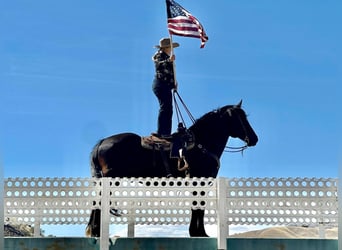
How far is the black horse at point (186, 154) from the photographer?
43.2ft

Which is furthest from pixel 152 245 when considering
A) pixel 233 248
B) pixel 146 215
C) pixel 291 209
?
pixel 291 209

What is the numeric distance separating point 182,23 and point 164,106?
1842mm

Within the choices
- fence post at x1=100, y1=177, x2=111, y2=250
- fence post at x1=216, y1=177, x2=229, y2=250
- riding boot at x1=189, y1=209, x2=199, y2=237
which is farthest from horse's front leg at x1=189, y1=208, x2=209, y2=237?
fence post at x1=100, y1=177, x2=111, y2=250

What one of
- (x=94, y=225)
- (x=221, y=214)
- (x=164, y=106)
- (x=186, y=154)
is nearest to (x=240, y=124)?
(x=186, y=154)

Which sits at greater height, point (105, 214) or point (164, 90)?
point (164, 90)

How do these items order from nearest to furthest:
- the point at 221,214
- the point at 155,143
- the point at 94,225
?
the point at 221,214, the point at 94,225, the point at 155,143

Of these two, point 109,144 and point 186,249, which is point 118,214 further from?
point 109,144

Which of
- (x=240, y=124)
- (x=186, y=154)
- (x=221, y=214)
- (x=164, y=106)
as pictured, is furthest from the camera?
(x=240, y=124)

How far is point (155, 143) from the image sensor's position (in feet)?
44.0

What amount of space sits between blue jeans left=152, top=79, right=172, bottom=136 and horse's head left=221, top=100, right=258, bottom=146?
1.33 meters

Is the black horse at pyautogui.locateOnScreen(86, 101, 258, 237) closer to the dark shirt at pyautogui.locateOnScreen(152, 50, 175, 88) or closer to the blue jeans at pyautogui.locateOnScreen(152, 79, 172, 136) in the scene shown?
the blue jeans at pyautogui.locateOnScreen(152, 79, 172, 136)

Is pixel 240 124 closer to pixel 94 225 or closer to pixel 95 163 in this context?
pixel 95 163

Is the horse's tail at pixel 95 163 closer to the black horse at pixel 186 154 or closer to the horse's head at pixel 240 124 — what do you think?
the black horse at pixel 186 154

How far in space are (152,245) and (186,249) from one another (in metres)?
0.58
